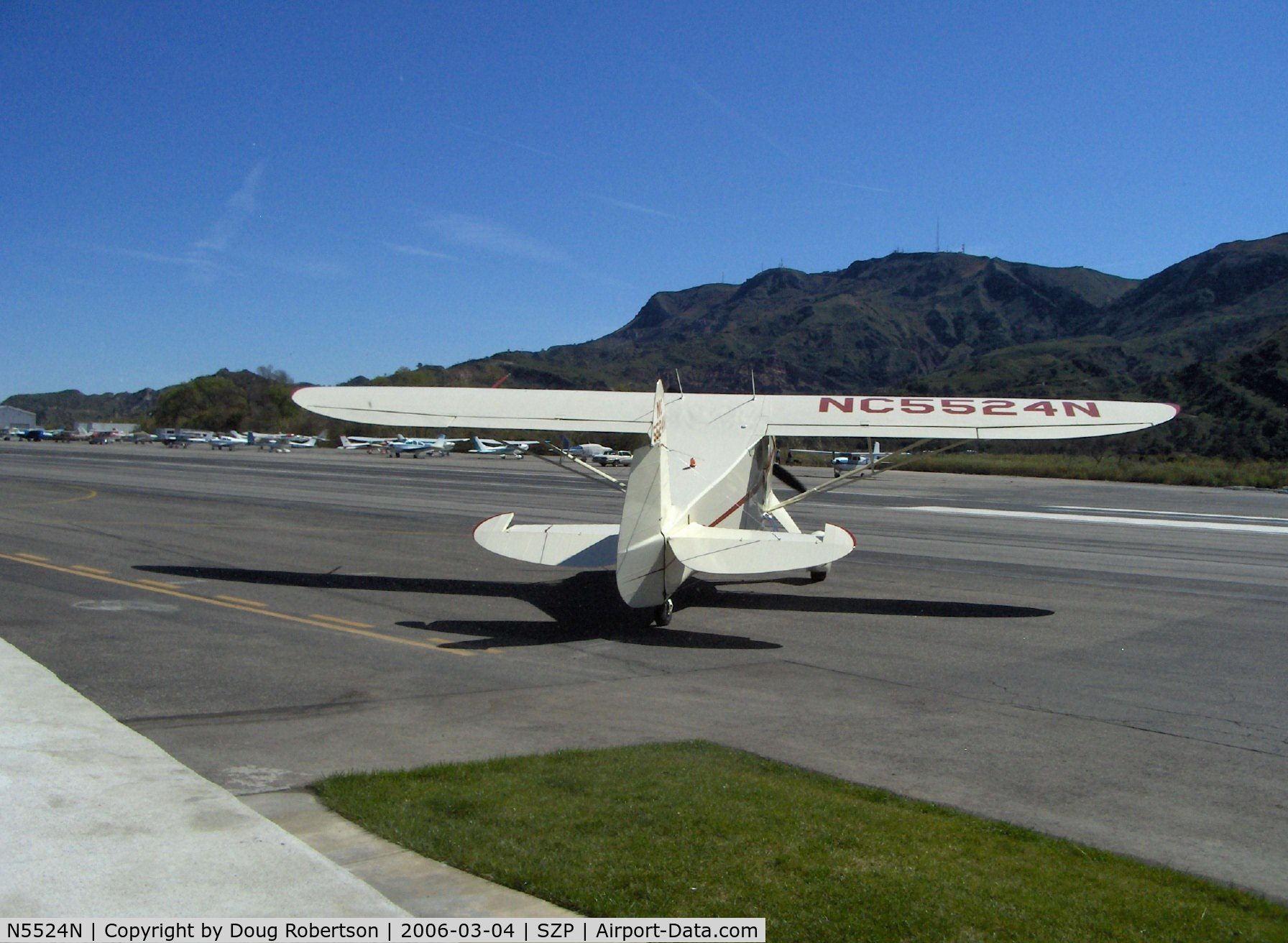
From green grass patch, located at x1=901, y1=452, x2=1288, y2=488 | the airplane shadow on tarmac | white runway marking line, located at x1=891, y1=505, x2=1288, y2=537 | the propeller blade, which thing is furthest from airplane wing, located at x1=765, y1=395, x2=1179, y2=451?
green grass patch, located at x1=901, y1=452, x2=1288, y2=488

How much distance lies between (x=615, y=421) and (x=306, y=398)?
14.4 ft

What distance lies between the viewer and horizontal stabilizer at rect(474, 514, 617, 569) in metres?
11.9

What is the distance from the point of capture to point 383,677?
906cm

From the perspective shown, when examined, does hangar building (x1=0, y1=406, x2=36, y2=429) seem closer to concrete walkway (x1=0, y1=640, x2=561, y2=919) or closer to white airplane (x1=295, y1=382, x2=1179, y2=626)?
white airplane (x1=295, y1=382, x2=1179, y2=626)

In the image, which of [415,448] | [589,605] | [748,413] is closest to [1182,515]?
[748,413]

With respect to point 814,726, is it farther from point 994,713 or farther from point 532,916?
point 532,916

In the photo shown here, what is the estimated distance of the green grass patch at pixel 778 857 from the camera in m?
4.19

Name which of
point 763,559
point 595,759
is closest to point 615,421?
point 763,559

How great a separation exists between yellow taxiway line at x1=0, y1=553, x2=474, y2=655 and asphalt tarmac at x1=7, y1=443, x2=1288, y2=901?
0.07m

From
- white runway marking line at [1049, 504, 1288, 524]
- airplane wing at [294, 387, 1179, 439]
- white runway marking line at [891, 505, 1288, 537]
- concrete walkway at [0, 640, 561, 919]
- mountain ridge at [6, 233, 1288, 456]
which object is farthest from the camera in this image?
mountain ridge at [6, 233, 1288, 456]

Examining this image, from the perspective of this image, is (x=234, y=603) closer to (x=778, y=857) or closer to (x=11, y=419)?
(x=778, y=857)

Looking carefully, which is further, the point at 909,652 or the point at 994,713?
the point at 909,652

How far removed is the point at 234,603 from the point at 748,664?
6.80 m

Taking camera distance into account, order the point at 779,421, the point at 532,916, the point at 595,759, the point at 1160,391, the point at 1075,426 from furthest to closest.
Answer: the point at 1160,391
the point at 779,421
the point at 1075,426
the point at 595,759
the point at 532,916
